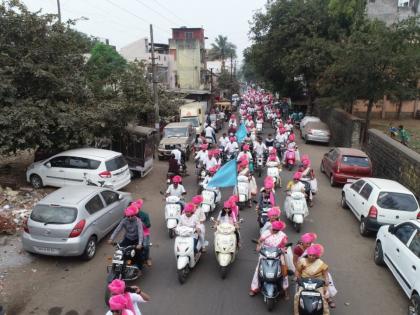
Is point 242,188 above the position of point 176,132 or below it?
below

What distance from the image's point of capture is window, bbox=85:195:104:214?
9961 mm

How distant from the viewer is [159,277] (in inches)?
352

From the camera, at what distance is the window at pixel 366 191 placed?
1181cm

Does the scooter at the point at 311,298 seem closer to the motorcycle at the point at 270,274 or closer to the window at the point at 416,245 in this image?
the motorcycle at the point at 270,274

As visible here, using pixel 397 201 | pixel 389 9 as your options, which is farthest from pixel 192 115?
pixel 389 9

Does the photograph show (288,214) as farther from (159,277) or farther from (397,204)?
(159,277)

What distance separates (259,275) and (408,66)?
61.3 feet

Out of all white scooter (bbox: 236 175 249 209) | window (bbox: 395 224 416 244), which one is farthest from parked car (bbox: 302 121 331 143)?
window (bbox: 395 224 416 244)

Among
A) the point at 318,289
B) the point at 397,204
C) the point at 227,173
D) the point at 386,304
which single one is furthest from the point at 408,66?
the point at 318,289

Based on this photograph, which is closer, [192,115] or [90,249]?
[90,249]

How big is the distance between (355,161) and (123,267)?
37.7 ft

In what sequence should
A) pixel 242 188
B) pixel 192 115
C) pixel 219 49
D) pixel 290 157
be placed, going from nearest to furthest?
pixel 242 188 < pixel 290 157 < pixel 192 115 < pixel 219 49

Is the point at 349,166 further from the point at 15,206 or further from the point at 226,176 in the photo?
the point at 15,206

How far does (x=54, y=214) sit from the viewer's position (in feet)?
30.7
